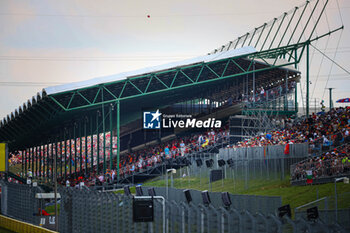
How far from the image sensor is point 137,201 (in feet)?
55.3

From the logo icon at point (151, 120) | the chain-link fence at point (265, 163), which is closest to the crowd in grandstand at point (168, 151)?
the logo icon at point (151, 120)

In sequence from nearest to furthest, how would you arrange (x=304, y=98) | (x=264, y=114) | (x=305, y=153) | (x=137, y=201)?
(x=137, y=201) < (x=305, y=153) < (x=264, y=114) < (x=304, y=98)

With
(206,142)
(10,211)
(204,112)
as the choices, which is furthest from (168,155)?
(10,211)

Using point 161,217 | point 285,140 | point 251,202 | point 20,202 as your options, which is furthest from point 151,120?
point 161,217

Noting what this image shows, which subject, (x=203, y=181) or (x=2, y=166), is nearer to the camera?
(x=203, y=181)

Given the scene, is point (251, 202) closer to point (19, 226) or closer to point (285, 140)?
point (19, 226)

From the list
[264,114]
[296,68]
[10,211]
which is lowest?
[10,211]

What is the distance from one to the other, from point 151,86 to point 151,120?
3.56 metres

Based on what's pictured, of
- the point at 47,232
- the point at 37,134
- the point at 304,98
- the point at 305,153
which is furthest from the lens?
the point at 37,134

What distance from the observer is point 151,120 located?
58.8m

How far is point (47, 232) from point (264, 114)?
111 feet

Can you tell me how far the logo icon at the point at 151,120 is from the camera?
192ft

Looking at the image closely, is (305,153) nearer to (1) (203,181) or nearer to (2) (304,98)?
(1) (203,181)

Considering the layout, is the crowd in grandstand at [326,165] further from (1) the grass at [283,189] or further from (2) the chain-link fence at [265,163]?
(2) the chain-link fence at [265,163]
